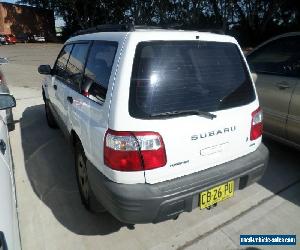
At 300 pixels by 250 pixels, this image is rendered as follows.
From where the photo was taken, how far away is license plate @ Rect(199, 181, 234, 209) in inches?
98.8

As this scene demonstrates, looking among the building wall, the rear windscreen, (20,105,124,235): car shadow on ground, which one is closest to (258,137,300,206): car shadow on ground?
the rear windscreen

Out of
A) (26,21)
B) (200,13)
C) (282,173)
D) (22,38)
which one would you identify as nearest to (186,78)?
(282,173)

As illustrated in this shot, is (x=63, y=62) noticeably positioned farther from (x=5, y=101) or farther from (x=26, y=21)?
(x=26, y=21)

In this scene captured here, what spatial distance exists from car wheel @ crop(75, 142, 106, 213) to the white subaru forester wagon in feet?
0.08

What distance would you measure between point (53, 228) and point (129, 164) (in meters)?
1.23

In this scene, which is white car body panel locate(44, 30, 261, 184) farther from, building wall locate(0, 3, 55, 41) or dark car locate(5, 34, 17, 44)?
building wall locate(0, 3, 55, 41)

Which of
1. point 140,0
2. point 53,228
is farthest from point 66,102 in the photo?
point 140,0

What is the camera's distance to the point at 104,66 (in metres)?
2.60

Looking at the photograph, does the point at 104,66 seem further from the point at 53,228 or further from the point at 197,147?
the point at 53,228

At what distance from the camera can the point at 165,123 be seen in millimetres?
2297

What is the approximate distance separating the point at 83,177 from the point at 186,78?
4.85ft

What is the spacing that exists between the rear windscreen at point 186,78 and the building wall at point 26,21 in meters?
40.4

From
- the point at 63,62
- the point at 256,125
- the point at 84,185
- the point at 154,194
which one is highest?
the point at 63,62

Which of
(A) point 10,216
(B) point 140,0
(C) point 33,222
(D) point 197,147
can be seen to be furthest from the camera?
(B) point 140,0
